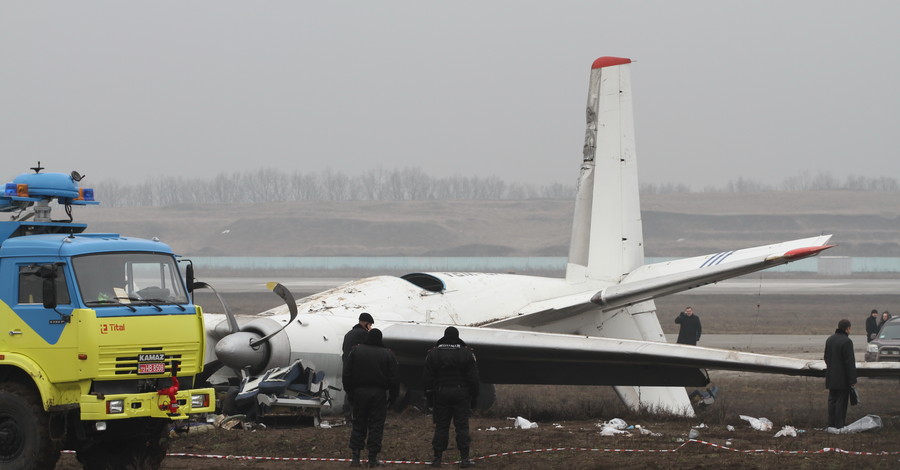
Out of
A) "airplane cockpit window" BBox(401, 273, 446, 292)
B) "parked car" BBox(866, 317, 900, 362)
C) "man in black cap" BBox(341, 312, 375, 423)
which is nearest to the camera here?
"man in black cap" BBox(341, 312, 375, 423)

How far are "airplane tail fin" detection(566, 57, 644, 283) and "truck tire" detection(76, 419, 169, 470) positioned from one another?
10059 mm

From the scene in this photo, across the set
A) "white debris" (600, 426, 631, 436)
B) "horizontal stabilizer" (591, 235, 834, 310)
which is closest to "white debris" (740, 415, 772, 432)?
"white debris" (600, 426, 631, 436)

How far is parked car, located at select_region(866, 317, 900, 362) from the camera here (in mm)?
24797

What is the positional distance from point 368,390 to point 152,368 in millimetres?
2493

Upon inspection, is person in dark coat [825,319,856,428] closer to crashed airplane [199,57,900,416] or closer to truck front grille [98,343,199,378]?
crashed airplane [199,57,900,416]

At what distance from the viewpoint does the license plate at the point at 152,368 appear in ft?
33.6

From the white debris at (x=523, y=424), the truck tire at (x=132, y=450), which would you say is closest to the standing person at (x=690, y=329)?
the white debris at (x=523, y=424)

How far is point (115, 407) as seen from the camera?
10.0 metres

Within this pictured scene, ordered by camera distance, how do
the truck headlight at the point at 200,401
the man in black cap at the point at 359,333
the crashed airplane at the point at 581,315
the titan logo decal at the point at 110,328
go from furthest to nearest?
the crashed airplane at the point at 581,315, the man in black cap at the point at 359,333, the truck headlight at the point at 200,401, the titan logo decal at the point at 110,328

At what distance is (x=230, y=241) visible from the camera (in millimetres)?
127312

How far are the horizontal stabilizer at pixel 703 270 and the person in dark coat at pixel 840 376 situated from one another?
1300mm

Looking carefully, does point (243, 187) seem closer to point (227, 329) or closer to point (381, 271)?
point (381, 271)

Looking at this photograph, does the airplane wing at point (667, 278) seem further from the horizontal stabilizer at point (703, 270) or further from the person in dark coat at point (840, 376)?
the person in dark coat at point (840, 376)

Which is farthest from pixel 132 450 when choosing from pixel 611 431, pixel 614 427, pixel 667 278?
pixel 667 278
